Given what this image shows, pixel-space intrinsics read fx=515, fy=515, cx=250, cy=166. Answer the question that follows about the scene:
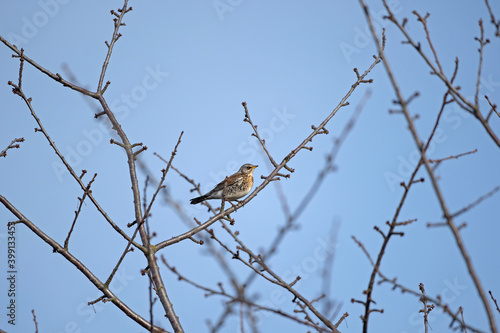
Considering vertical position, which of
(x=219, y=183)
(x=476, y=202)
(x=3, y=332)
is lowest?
(x=3, y=332)

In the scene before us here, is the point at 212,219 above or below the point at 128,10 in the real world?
below

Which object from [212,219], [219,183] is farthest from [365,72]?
[219,183]

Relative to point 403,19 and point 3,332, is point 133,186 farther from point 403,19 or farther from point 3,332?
point 403,19

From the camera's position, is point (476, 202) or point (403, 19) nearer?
point (476, 202)

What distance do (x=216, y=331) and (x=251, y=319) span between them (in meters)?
0.26

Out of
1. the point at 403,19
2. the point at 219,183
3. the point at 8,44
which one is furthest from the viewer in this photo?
the point at 219,183

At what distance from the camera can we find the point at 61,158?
4633 millimetres

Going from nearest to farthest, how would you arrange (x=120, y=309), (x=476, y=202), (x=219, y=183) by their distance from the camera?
(x=476, y=202) → (x=120, y=309) → (x=219, y=183)

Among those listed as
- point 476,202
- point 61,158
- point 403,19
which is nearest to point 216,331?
point 476,202

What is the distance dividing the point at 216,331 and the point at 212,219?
2350 mm

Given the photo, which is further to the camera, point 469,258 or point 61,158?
point 61,158

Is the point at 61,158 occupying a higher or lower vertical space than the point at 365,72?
lower

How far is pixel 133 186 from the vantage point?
5324 millimetres

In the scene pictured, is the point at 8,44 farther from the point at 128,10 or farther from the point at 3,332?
the point at 3,332
